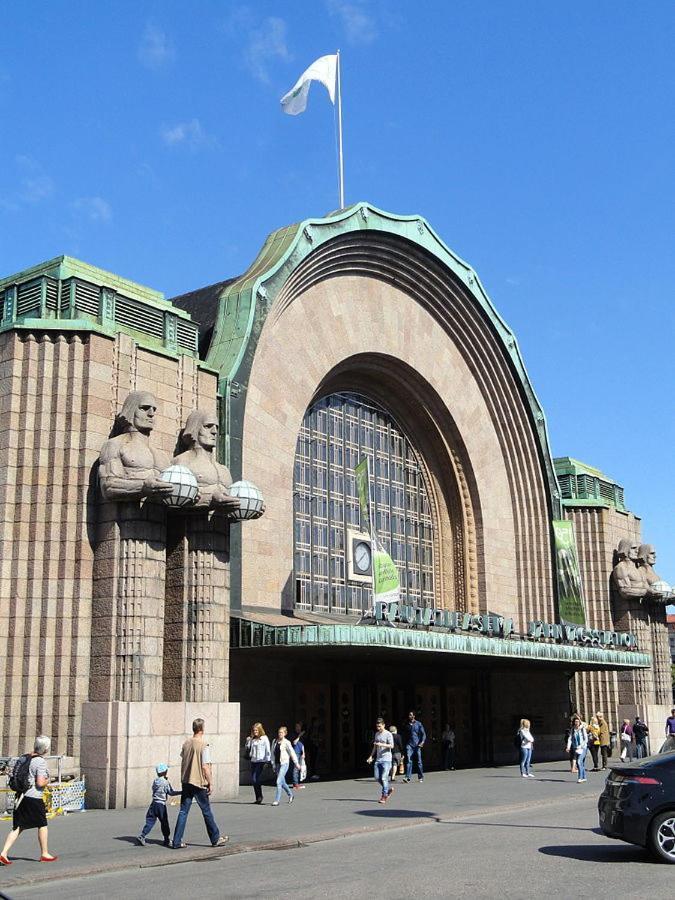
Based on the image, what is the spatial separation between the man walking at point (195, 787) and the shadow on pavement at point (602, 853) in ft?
14.9

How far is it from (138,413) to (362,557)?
38.1 feet

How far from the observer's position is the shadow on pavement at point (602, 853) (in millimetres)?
13203

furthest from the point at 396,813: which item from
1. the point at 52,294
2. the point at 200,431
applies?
the point at 52,294

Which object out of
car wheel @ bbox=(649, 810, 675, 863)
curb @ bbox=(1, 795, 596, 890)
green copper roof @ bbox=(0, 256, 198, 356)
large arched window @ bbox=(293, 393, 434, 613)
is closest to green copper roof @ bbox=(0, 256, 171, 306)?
green copper roof @ bbox=(0, 256, 198, 356)

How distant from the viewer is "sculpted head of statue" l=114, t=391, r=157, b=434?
23031 millimetres

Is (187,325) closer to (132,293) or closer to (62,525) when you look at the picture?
(132,293)

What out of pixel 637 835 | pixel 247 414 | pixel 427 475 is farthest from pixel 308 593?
pixel 637 835

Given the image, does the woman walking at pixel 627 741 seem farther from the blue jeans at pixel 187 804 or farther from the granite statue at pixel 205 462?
the blue jeans at pixel 187 804

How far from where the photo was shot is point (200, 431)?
24.6m

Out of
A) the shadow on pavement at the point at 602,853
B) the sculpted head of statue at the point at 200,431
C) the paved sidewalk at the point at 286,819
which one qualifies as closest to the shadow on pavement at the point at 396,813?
the paved sidewalk at the point at 286,819

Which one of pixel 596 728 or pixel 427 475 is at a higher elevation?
pixel 427 475

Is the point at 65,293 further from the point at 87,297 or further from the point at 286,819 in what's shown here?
the point at 286,819

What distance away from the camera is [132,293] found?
26.5 metres

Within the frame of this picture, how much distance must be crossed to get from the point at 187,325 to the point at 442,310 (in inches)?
498
